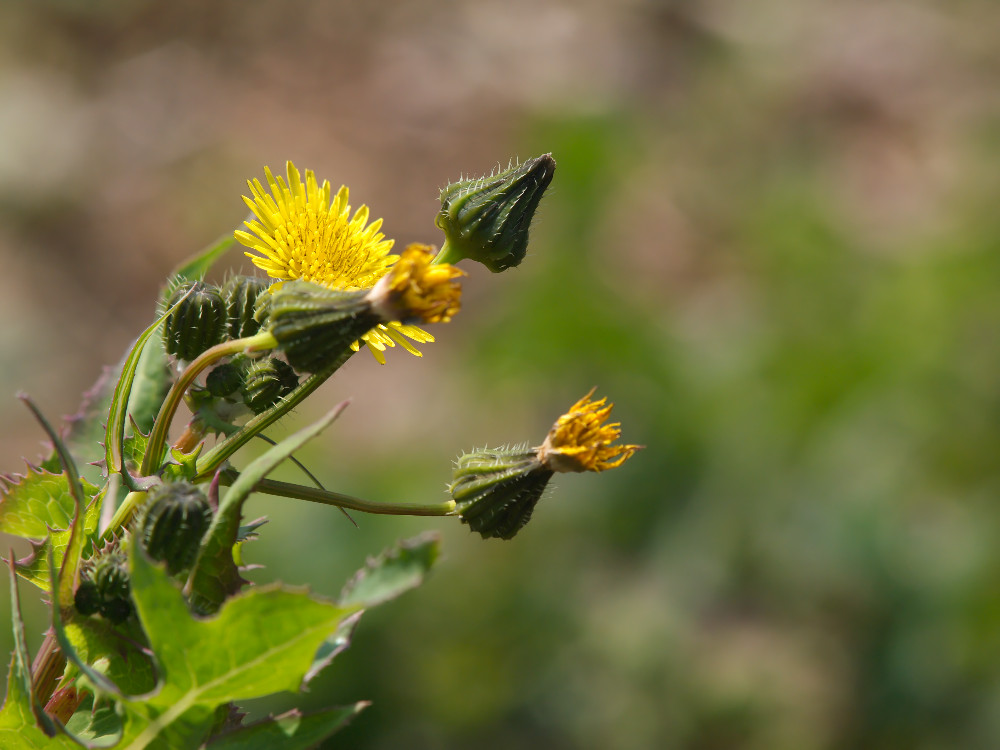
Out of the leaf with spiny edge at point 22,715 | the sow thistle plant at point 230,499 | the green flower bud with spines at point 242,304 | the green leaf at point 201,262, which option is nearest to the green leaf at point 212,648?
the sow thistle plant at point 230,499

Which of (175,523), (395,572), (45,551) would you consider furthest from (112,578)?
(395,572)

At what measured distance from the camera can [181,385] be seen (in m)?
1.80

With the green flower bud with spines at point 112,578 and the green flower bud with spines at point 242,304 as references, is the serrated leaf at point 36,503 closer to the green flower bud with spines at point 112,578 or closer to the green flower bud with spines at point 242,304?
the green flower bud with spines at point 112,578

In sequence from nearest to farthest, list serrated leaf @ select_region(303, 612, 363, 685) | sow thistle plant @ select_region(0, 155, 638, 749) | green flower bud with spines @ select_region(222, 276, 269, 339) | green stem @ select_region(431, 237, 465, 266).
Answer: sow thistle plant @ select_region(0, 155, 638, 749) < serrated leaf @ select_region(303, 612, 363, 685) < green flower bud with spines @ select_region(222, 276, 269, 339) < green stem @ select_region(431, 237, 465, 266)

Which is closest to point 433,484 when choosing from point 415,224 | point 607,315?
point 607,315

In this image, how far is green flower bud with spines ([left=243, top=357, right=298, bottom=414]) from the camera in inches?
77.7

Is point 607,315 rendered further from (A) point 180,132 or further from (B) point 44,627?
(A) point 180,132

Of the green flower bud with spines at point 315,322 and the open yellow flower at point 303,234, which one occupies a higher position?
the open yellow flower at point 303,234

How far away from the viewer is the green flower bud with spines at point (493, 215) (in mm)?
2148

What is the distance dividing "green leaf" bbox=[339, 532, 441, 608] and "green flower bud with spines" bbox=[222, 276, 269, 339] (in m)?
0.77

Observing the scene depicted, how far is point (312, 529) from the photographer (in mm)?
5988

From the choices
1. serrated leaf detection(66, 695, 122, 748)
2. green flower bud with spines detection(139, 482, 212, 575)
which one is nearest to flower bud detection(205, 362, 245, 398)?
green flower bud with spines detection(139, 482, 212, 575)

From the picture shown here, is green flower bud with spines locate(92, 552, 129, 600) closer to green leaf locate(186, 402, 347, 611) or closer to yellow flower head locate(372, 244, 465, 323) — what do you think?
green leaf locate(186, 402, 347, 611)

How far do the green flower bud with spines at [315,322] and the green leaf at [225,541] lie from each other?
0.55 ft
